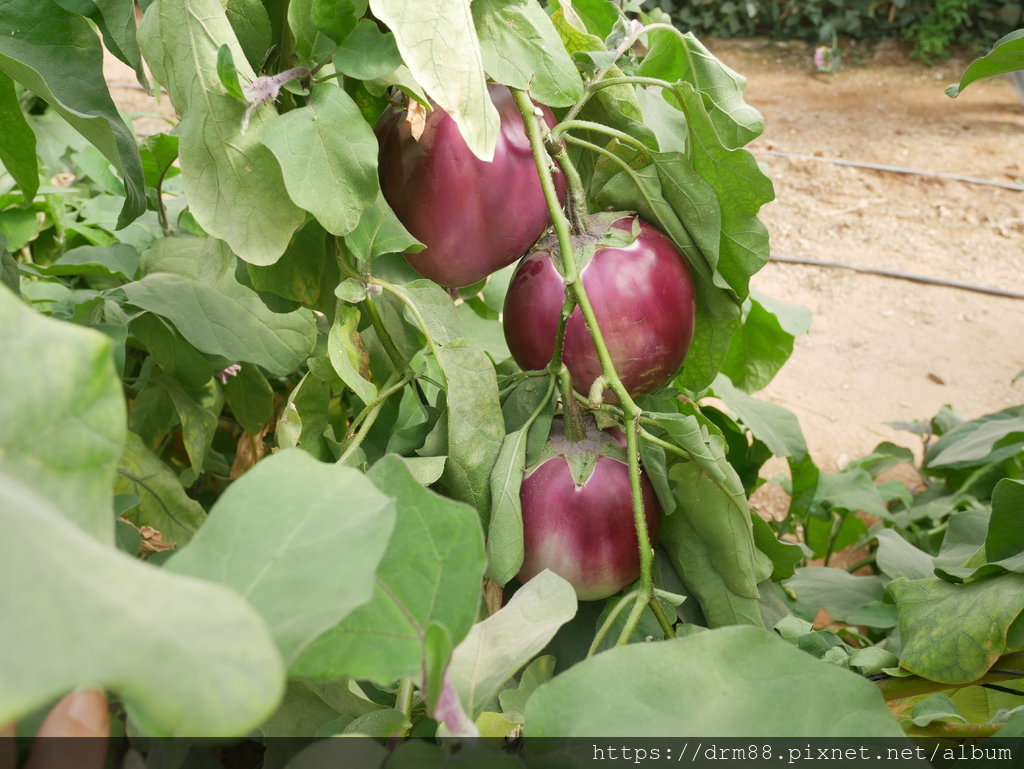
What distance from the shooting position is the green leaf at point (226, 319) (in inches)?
21.5

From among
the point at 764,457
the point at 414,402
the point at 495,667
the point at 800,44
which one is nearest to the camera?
the point at 495,667

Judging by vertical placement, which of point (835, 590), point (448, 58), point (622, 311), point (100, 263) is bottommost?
point (835, 590)

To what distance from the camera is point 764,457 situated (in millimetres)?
764

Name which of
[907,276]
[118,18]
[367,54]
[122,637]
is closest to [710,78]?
[367,54]

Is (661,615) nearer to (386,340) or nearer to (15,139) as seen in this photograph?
(386,340)

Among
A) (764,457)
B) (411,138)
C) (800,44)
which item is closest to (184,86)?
(411,138)

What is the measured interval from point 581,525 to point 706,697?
0.51ft

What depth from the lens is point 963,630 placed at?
0.39m

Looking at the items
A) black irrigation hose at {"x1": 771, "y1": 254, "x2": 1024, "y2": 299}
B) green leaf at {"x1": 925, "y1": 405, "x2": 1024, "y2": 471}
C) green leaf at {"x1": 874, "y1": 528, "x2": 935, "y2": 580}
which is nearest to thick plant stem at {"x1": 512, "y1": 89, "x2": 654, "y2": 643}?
green leaf at {"x1": 874, "y1": 528, "x2": 935, "y2": 580}

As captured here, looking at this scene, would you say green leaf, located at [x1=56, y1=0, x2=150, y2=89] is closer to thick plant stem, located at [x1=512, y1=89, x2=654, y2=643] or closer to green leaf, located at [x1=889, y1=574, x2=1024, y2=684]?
thick plant stem, located at [x1=512, y1=89, x2=654, y2=643]

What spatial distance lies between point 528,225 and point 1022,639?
11.5 inches

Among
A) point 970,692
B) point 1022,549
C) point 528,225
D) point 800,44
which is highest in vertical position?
point 528,225

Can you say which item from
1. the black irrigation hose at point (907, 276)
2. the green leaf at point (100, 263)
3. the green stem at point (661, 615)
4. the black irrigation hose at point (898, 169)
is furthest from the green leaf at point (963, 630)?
the black irrigation hose at point (898, 169)

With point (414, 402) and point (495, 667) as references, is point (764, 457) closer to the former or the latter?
point (414, 402)
